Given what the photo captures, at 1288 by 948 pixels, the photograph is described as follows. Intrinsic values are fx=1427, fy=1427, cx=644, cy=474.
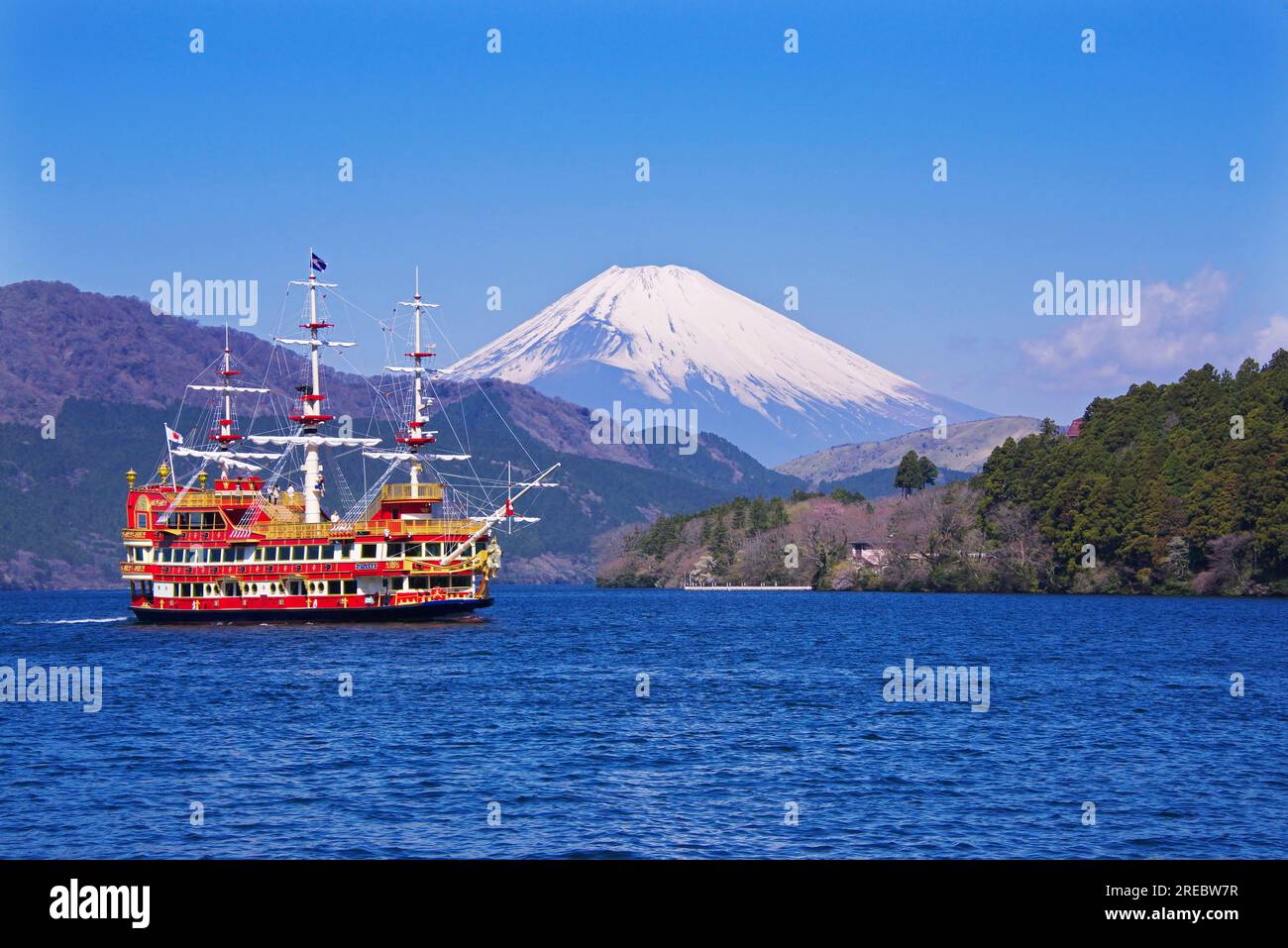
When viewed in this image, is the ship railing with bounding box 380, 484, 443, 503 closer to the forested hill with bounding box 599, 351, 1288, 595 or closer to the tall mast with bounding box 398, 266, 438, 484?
the tall mast with bounding box 398, 266, 438, 484

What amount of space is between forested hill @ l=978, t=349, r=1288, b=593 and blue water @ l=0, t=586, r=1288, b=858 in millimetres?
49621

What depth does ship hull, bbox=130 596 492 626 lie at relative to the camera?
92.4 m

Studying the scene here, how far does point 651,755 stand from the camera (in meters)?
36.7

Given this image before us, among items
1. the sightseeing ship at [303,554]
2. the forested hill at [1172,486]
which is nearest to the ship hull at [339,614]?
the sightseeing ship at [303,554]

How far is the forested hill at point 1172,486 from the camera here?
395ft

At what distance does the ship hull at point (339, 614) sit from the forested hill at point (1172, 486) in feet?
211

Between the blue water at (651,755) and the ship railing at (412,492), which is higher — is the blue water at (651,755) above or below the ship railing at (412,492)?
below

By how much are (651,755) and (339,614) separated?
6047 cm
